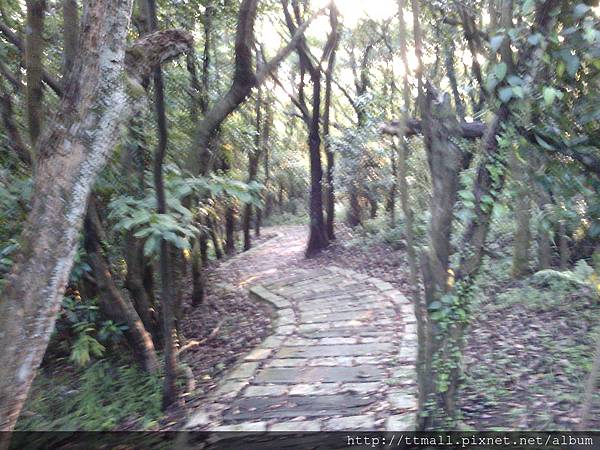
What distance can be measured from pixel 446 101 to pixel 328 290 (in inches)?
205

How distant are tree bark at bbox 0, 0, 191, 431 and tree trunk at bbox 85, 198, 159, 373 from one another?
198cm

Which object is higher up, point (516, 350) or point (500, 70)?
point (500, 70)

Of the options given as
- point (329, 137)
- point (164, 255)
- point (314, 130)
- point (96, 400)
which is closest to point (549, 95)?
point (164, 255)

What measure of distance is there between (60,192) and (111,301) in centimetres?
254

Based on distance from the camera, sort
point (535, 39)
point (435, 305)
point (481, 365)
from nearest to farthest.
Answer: point (535, 39)
point (435, 305)
point (481, 365)

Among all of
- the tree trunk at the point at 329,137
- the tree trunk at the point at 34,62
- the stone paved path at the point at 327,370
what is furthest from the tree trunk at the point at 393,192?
the tree trunk at the point at 34,62

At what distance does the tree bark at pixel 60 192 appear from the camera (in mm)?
2783

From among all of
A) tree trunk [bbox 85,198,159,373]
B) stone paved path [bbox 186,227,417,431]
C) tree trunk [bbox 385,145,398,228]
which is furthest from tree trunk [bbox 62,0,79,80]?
tree trunk [bbox 385,145,398,228]

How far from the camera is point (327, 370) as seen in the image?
477cm

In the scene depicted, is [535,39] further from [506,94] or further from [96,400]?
[96,400]

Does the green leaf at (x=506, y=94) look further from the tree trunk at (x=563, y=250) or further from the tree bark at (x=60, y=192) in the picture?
the tree trunk at (x=563, y=250)

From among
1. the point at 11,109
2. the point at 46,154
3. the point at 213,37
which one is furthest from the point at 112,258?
the point at 213,37

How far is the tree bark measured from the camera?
2.78 metres

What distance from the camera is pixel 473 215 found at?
3072mm
